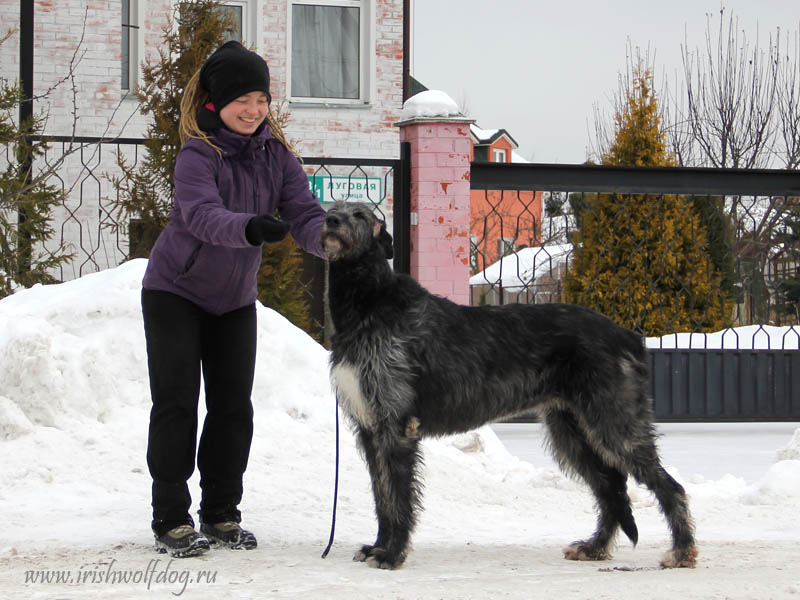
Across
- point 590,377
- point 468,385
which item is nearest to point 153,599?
point 468,385

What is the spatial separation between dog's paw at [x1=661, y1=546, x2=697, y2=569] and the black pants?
2069 millimetres

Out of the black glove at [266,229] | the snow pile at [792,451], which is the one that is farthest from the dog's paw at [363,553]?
the snow pile at [792,451]

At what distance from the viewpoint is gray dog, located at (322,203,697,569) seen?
4414mm

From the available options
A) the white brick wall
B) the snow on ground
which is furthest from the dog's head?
the white brick wall

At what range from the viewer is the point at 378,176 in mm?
14516

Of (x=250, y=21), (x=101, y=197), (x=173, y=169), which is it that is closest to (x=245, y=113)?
(x=173, y=169)

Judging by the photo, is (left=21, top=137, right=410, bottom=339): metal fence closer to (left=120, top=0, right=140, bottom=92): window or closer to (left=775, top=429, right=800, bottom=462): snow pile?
(left=120, top=0, right=140, bottom=92): window

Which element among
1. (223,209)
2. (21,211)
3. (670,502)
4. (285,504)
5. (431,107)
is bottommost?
(285,504)

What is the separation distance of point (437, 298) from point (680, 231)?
392 inches

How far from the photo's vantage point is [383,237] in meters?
4.50

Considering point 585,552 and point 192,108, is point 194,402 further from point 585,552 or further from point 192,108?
point 585,552

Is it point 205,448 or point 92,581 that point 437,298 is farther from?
point 92,581

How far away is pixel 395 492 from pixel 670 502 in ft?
4.17

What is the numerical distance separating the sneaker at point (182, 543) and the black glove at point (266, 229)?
1428 mm
